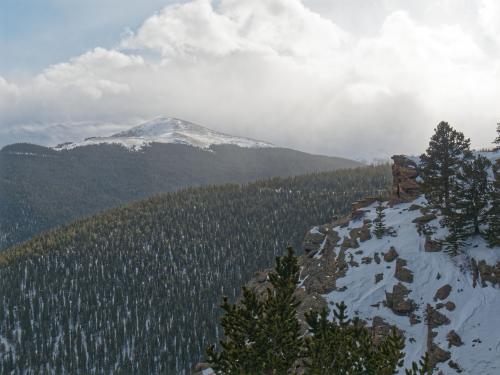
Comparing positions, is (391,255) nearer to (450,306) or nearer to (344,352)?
(450,306)

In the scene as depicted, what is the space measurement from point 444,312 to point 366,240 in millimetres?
19777

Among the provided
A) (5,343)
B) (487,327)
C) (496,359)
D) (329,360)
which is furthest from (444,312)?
(5,343)

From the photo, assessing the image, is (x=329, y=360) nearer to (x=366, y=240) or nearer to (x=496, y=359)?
(x=496, y=359)

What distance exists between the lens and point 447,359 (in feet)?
150

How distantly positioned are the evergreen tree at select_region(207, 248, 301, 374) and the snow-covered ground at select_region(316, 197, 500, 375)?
32.3 meters

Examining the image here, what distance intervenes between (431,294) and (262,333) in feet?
137

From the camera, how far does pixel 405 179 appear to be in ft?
265

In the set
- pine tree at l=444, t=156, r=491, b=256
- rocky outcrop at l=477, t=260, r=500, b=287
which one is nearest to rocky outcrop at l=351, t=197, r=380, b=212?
pine tree at l=444, t=156, r=491, b=256

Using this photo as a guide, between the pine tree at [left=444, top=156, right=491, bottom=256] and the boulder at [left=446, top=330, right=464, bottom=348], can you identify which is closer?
the boulder at [left=446, top=330, right=464, bottom=348]

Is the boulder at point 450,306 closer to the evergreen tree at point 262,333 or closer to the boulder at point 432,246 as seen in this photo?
the boulder at point 432,246

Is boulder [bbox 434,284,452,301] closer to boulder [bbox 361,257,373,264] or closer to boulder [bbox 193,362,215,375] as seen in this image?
boulder [bbox 361,257,373,264]

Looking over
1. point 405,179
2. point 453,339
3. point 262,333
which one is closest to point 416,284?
point 453,339

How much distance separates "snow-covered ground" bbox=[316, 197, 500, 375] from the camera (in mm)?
45781

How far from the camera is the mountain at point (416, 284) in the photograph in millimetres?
47094
